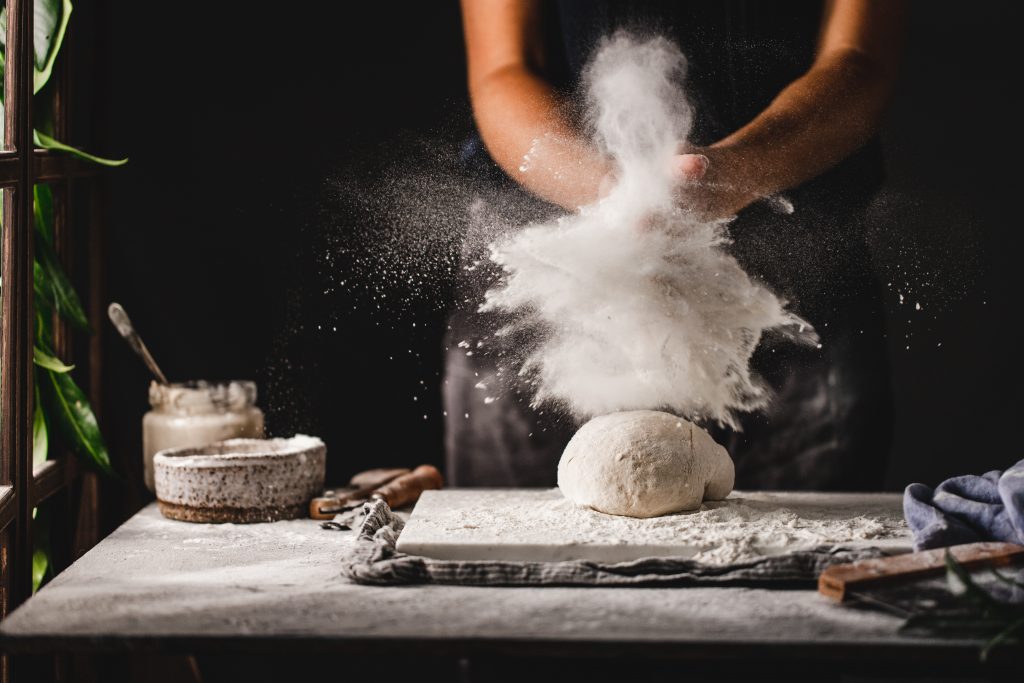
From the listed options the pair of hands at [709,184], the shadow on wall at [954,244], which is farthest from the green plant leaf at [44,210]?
the shadow on wall at [954,244]

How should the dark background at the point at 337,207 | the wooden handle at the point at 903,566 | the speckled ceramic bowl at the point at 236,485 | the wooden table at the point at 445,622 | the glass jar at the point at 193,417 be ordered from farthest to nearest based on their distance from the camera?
the dark background at the point at 337,207 → the glass jar at the point at 193,417 → the speckled ceramic bowl at the point at 236,485 → the wooden handle at the point at 903,566 → the wooden table at the point at 445,622

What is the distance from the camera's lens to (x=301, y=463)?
176 centimetres

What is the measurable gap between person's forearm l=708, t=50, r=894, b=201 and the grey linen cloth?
800 millimetres

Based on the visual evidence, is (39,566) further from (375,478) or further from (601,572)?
(601,572)

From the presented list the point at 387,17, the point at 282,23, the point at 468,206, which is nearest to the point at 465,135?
the point at 468,206

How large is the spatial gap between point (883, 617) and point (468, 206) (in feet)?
3.41

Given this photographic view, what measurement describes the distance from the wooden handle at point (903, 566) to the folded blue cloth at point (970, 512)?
0.04 meters

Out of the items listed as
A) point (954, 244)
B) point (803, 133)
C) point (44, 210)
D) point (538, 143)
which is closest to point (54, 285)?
point (44, 210)

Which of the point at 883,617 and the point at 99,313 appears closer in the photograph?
the point at 883,617

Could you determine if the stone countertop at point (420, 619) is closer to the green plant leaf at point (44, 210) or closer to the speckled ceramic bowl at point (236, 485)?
the speckled ceramic bowl at point (236, 485)

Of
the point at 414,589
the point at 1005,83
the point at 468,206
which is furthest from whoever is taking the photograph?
the point at 1005,83

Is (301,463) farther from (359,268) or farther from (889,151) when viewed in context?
(889,151)

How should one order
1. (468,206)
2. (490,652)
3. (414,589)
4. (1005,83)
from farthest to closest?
(1005,83) → (468,206) → (414,589) → (490,652)

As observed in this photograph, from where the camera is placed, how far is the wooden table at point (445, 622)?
114 centimetres
